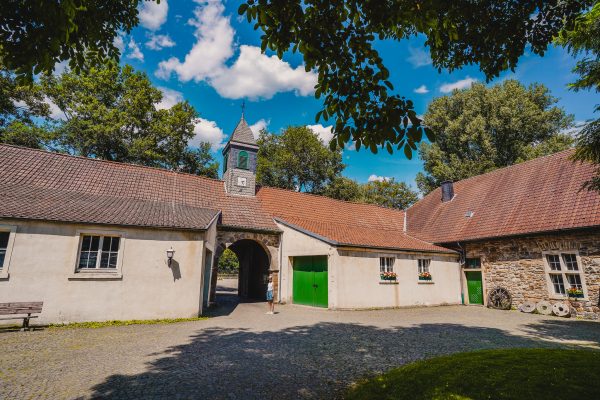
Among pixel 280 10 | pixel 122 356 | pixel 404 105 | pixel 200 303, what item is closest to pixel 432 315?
pixel 200 303

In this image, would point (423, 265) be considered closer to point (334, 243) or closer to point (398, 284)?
point (398, 284)

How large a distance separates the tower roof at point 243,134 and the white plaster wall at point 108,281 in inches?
359

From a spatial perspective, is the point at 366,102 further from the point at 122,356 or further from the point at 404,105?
the point at 122,356

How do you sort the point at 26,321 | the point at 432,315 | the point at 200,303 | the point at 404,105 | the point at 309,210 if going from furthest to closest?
the point at 309,210 → the point at 432,315 → the point at 200,303 → the point at 26,321 → the point at 404,105

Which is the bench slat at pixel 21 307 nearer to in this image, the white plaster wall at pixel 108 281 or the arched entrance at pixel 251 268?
the white plaster wall at pixel 108 281

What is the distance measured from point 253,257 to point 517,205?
15.3 meters

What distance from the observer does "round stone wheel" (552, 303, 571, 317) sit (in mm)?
13081

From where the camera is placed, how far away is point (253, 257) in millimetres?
20016

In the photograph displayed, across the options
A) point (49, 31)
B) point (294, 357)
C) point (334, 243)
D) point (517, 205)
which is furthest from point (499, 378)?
point (517, 205)

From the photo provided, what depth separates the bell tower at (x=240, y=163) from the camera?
18.8m

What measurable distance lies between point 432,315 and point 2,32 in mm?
14872

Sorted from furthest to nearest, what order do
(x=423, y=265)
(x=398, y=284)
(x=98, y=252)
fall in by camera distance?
1. (x=423, y=265)
2. (x=398, y=284)
3. (x=98, y=252)

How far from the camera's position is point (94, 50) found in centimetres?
490

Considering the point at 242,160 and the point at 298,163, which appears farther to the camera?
the point at 298,163
